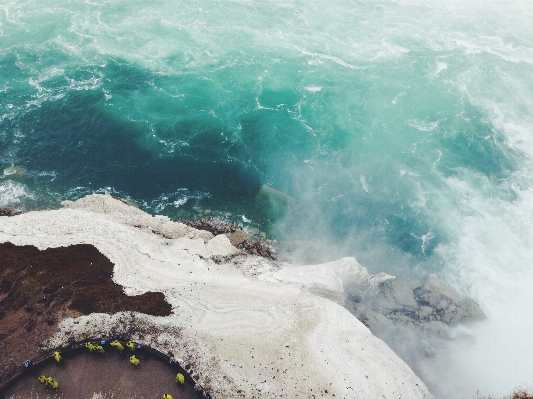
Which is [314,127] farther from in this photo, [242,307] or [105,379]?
[105,379]

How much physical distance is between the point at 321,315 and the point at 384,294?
2006cm

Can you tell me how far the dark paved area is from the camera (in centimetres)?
5406

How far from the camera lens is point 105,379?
55.5m

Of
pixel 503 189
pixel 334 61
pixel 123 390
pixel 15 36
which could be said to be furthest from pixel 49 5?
pixel 503 189

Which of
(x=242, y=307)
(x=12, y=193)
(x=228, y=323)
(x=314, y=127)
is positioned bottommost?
(x=12, y=193)

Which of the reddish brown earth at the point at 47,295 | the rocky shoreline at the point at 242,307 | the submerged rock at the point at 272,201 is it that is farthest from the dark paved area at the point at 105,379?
the submerged rock at the point at 272,201

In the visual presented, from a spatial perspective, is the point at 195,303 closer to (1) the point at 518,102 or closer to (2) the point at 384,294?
(2) the point at 384,294

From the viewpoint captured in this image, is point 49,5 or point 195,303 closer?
point 195,303

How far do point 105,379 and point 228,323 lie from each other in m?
18.2

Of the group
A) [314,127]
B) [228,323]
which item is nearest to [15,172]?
[228,323]

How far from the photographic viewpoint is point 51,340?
58.5 meters

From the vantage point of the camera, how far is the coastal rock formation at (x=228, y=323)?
57.2 m

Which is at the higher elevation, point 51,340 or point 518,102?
point 518,102

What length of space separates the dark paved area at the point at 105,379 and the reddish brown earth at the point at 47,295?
403 centimetres
